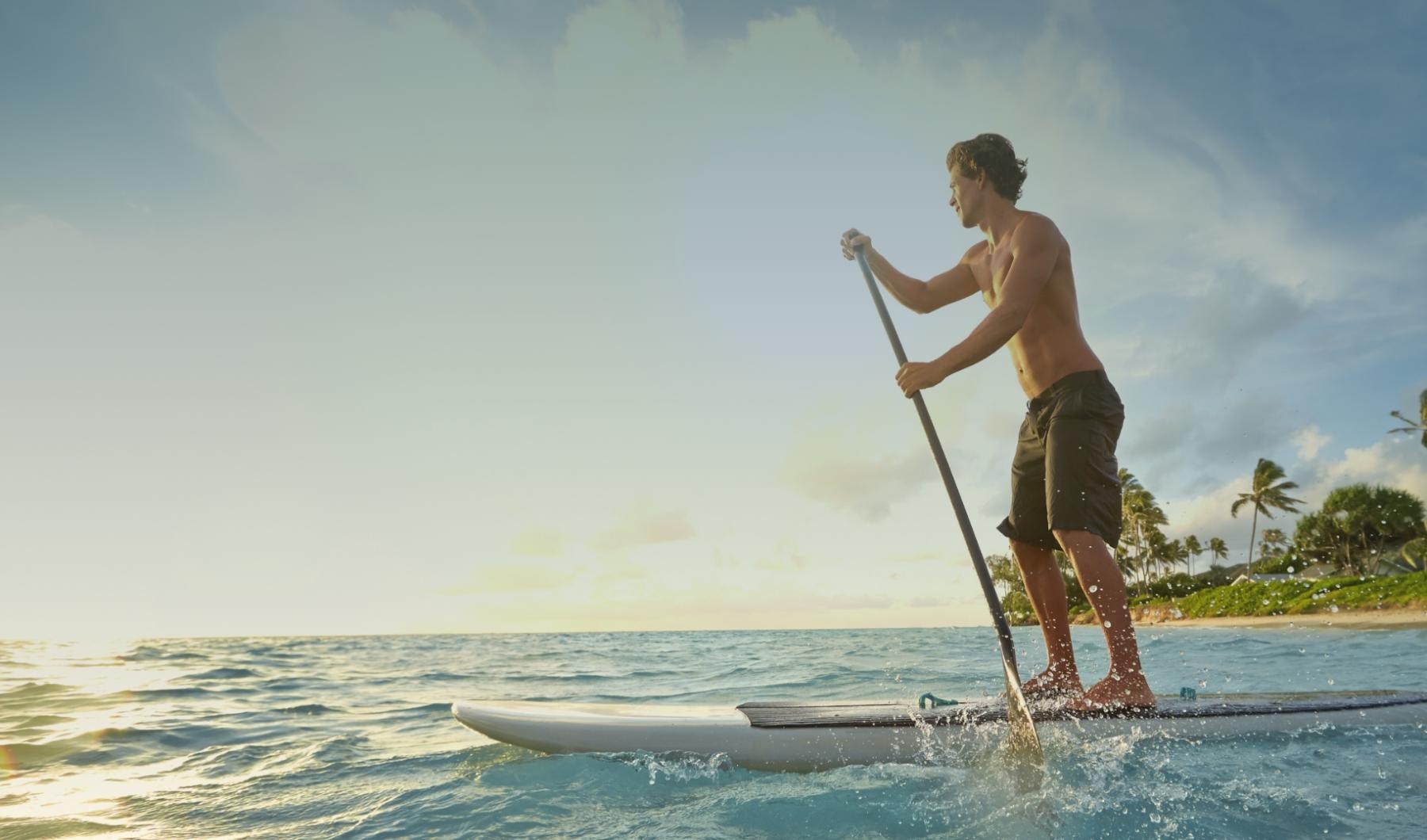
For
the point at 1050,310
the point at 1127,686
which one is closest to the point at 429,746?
the point at 1127,686

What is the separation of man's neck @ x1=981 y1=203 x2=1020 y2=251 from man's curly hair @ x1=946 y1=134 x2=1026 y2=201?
8 cm

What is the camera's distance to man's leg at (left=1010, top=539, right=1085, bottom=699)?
12.0 ft

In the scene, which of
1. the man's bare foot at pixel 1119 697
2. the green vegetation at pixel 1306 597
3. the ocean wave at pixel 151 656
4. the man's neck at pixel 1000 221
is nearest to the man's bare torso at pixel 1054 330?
the man's neck at pixel 1000 221

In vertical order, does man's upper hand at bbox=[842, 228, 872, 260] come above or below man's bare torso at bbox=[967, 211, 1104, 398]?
above

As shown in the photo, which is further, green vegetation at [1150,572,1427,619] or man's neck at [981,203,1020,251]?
green vegetation at [1150,572,1427,619]

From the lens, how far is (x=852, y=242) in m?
4.68

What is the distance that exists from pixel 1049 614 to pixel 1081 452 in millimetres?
905

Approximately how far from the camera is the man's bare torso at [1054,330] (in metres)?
3.55

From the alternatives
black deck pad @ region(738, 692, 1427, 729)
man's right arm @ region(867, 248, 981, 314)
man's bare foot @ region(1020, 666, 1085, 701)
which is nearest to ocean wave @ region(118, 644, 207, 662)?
black deck pad @ region(738, 692, 1427, 729)

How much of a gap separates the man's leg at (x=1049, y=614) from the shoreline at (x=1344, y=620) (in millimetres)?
20790

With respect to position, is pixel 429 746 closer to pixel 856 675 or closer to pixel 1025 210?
pixel 1025 210

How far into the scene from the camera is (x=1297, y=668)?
27.3 ft

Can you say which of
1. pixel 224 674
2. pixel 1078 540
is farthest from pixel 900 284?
pixel 224 674

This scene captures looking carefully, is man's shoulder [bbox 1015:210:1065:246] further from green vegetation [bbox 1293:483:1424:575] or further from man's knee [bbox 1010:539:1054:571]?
green vegetation [bbox 1293:483:1424:575]
